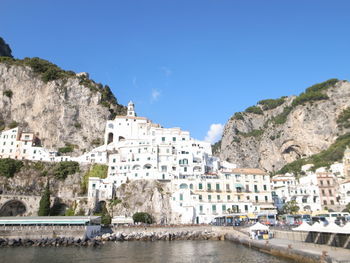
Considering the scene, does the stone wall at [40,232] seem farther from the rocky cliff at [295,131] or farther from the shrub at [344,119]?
the shrub at [344,119]

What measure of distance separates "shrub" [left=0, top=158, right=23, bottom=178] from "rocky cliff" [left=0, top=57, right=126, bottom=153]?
61.1 ft

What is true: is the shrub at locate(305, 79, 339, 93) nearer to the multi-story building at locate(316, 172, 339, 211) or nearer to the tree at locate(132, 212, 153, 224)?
the multi-story building at locate(316, 172, 339, 211)

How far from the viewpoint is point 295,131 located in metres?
119

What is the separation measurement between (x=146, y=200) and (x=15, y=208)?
28.0 meters

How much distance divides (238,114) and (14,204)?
381 feet

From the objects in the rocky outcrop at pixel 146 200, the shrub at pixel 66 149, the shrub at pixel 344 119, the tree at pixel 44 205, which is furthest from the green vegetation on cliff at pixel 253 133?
the tree at pixel 44 205

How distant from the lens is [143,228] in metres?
50.6

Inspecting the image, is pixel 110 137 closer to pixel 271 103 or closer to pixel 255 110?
pixel 255 110

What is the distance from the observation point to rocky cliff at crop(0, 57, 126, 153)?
9000 centimetres

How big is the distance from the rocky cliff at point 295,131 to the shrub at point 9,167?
279ft

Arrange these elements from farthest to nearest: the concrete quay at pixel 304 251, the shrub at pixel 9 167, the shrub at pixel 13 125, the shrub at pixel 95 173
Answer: the shrub at pixel 13 125
the shrub at pixel 95 173
the shrub at pixel 9 167
the concrete quay at pixel 304 251

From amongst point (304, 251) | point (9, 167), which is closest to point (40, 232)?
point (9, 167)

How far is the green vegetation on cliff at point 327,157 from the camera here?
9393cm

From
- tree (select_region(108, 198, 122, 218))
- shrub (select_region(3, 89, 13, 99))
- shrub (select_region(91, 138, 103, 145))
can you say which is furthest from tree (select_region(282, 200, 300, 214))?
shrub (select_region(3, 89, 13, 99))
